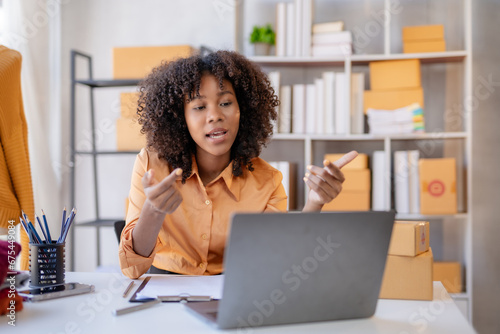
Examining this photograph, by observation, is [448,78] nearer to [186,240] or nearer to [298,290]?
[186,240]

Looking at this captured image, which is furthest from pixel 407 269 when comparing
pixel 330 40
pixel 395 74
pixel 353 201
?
pixel 330 40

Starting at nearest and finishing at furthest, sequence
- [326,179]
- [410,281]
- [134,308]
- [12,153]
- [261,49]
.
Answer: [134,308]
[410,281]
[326,179]
[12,153]
[261,49]

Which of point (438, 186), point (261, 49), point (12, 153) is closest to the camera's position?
point (12, 153)

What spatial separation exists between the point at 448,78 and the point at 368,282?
2.31m

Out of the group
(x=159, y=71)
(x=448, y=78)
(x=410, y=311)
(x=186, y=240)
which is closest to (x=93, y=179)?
(x=159, y=71)

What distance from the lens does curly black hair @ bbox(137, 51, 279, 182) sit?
1536 millimetres

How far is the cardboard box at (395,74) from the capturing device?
8.71 feet

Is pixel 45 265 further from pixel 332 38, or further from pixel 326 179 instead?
pixel 332 38

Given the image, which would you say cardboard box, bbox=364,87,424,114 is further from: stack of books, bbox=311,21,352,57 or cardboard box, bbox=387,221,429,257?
cardboard box, bbox=387,221,429,257

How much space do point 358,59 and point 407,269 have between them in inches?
73.6

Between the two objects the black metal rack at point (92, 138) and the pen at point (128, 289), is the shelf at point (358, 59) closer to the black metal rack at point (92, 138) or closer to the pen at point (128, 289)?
the black metal rack at point (92, 138)

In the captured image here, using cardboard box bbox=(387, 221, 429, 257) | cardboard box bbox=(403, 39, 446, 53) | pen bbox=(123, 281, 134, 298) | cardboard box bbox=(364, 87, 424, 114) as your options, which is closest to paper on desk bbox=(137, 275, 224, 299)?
pen bbox=(123, 281, 134, 298)

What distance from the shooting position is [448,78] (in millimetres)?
2881

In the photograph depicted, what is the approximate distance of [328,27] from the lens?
2.77 meters
